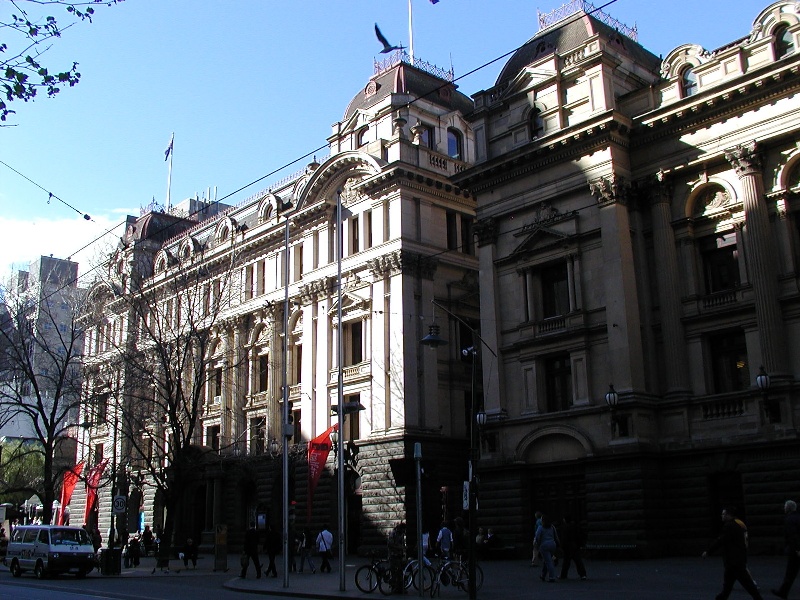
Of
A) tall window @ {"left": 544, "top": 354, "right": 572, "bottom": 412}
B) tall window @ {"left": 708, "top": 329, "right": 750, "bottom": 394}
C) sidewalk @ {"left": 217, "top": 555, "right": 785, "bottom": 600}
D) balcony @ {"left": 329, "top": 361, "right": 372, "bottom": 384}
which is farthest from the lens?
balcony @ {"left": 329, "top": 361, "right": 372, "bottom": 384}

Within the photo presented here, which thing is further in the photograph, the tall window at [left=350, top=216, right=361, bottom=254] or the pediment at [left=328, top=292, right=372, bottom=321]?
the tall window at [left=350, top=216, right=361, bottom=254]

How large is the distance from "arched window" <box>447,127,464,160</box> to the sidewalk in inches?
989

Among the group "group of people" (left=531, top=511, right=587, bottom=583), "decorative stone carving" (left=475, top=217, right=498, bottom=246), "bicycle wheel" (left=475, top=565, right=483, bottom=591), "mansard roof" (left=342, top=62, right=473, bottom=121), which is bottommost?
"bicycle wheel" (left=475, top=565, right=483, bottom=591)

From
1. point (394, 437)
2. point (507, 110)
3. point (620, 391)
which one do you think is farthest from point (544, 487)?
point (507, 110)

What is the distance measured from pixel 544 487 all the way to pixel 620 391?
17.0ft

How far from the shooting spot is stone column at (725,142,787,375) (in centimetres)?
2875

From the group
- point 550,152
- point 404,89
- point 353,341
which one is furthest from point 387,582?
point 404,89

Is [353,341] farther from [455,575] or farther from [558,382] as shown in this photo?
[455,575]

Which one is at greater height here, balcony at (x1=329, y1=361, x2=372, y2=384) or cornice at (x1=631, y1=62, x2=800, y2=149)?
cornice at (x1=631, y1=62, x2=800, y2=149)

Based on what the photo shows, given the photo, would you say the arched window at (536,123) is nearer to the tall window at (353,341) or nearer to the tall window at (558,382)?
the tall window at (558,382)

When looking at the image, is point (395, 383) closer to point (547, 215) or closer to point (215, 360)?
point (547, 215)

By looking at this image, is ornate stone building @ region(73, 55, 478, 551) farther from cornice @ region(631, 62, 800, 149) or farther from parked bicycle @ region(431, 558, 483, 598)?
parked bicycle @ region(431, 558, 483, 598)

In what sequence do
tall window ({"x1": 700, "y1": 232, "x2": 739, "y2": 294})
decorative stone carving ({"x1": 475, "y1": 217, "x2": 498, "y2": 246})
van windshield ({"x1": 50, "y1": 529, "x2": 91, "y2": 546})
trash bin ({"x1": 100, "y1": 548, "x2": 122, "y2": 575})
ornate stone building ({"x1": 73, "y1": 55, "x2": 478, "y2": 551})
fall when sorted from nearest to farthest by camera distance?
van windshield ({"x1": 50, "y1": 529, "x2": 91, "y2": 546}) → tall window ({"x1": 700, "y1": 232, "x2": 739, "y2": 294}) → trash bin ({"x1": 100, "y1": 548, "x2": 122, "y2": 575}) → decorative stone carving ({"x1": 475, "y1": 217, "x2": 498, "y2": 246}) → ornate stone building ({"x1": 73, "y1": 55, "x2": 478, "y2": 551})

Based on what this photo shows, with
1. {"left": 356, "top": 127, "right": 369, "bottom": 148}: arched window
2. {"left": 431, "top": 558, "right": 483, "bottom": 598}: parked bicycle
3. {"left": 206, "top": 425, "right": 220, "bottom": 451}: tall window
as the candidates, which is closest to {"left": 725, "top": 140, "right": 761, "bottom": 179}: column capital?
{"left": 431, "top": 558, "right": 483, "bottom": 598}: parked bicycle
